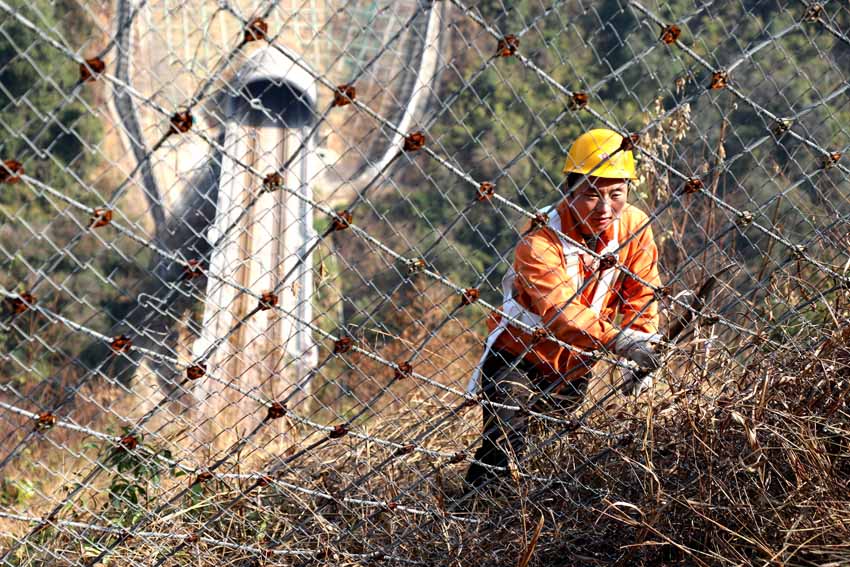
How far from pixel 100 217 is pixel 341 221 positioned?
0.56 metres

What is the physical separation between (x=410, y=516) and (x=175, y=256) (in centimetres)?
105

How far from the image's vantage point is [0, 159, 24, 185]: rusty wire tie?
2127 mm

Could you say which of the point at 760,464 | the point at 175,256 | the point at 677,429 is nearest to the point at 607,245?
the point at 677,429

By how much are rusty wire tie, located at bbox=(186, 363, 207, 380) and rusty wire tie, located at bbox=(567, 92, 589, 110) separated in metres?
1.12

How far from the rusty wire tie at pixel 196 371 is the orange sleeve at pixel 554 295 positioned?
99cm

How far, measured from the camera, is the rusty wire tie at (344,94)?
91.0 inches

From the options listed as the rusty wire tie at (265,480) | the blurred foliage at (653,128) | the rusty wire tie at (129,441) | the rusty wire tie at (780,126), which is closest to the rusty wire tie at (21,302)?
the rusty wire tie at (129,441)

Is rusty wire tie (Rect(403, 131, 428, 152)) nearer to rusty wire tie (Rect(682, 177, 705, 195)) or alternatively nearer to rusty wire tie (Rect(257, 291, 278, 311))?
rusty wire tie (Rect(257, 291, 278, 311))

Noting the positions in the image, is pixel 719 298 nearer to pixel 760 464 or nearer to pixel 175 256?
pixel 760 464

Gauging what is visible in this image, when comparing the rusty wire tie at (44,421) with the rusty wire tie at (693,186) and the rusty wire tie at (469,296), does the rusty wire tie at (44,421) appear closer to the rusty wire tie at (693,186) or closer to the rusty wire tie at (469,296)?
the rusty wire tie at (469,296)

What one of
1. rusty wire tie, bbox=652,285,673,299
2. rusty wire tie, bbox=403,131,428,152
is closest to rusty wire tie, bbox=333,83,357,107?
rusty wire tie, bbox=403,131,428,152

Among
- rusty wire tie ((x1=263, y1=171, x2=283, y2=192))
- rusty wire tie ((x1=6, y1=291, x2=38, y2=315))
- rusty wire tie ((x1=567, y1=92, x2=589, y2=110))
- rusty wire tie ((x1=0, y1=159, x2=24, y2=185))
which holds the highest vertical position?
rusty wire tie ((x1=0, y1=159, x2=24, y2=185))

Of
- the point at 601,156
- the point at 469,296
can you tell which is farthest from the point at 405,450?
the point at 601,156

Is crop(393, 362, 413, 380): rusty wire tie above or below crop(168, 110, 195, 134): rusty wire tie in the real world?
below
